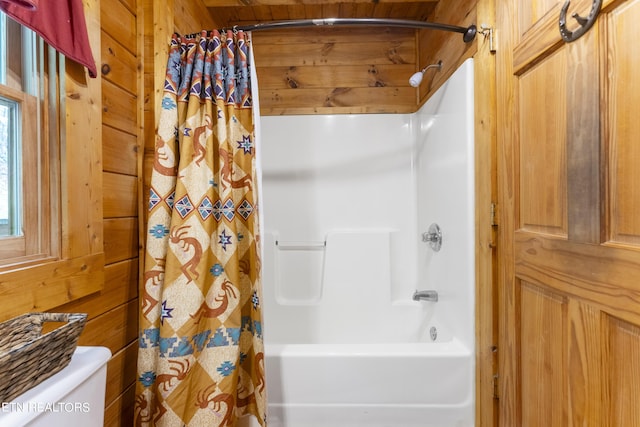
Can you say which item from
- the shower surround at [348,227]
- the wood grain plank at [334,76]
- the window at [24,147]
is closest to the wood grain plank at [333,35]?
the wood grain plank at [334,76]

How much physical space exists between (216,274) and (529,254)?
1008mm

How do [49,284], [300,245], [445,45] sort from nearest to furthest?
[49,284] → [445,45] → [300,245]

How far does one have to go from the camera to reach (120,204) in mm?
1110

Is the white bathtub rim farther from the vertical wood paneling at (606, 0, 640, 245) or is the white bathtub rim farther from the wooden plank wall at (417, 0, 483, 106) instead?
the wooden plank wall at (417, 0, 483, 106)

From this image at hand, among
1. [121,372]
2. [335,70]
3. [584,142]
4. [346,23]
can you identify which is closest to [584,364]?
[584,142]

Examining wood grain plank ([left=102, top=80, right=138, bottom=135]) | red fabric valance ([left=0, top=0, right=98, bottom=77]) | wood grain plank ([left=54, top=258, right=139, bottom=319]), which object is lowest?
wood grain plank ([left=54, top=258, right=139, bottom=319])

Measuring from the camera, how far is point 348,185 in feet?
6.73

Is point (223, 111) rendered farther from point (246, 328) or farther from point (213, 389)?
point (213, 389)

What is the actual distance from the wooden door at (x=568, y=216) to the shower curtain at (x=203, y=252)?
88 cm

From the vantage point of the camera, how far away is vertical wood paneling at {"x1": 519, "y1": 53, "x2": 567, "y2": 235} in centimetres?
77

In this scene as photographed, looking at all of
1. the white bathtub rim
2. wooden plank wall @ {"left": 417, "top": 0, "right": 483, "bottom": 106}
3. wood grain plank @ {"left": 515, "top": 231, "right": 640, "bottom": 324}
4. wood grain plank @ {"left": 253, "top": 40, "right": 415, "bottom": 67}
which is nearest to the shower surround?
wooden plank wall @ {"left": 417, "top": 0, "right": 483, "bottom": 106}

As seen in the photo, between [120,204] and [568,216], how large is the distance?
4.51 feet

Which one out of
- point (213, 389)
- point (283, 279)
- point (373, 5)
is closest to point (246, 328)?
point (213, 389)

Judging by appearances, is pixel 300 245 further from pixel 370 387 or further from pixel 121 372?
pixel 121 372
